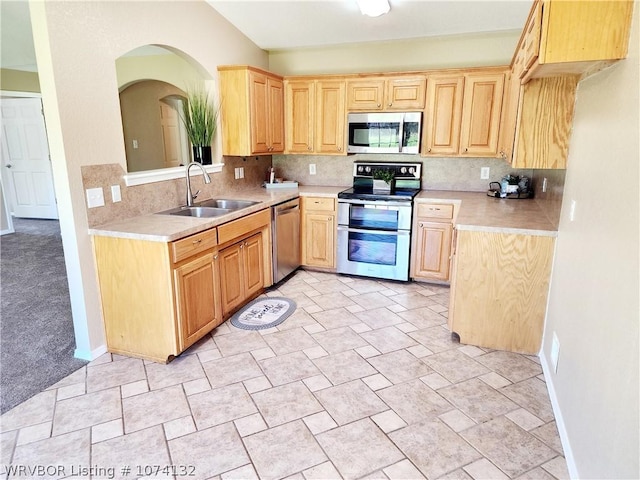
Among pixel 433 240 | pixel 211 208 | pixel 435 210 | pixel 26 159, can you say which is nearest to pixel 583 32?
pixel 435 210

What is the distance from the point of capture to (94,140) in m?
2.56

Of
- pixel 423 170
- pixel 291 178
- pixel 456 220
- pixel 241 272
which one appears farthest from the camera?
pixel 291 178

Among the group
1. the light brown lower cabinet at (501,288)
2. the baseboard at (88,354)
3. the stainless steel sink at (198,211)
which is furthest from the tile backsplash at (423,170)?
the baseboard at (88,354)

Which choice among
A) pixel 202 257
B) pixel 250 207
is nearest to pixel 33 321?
pixel 202 257

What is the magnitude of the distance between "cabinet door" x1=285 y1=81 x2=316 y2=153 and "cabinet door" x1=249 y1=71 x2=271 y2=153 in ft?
1.20

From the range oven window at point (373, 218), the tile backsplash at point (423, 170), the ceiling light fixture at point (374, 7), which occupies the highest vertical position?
the ceiling light fixture at point (374, 7)

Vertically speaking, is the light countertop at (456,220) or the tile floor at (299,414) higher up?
the light countertop at (456,220)

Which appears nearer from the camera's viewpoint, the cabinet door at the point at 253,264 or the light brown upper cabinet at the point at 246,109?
the cabinet door at the point at 253,264

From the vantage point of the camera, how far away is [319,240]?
4273 mm

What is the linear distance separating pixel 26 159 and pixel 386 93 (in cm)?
595

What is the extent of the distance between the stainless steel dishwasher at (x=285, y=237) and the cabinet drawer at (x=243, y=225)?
147mm

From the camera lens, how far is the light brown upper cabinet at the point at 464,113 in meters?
3.77

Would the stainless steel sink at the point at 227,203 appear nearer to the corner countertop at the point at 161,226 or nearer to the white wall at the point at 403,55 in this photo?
the corner countertop at the point at 161,226

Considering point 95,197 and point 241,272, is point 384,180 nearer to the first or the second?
point 241,272
